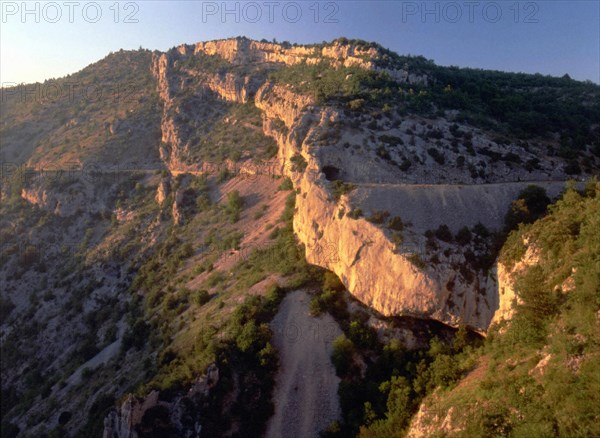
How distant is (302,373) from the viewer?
25766 mm

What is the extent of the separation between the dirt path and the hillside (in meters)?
0.70

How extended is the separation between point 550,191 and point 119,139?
58.2 meters

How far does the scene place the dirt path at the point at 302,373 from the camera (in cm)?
2398

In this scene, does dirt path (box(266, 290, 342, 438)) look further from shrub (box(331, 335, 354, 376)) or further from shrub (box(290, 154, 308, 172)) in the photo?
shrub (box(290, 154, 308, 172))

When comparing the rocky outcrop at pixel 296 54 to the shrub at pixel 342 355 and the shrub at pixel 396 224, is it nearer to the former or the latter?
the shrub at pixel 396 224

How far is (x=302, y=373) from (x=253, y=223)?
1782cm

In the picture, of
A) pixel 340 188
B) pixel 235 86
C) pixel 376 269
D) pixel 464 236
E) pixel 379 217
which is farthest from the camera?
pixel 235 86

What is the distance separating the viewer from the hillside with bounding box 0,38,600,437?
25.4m

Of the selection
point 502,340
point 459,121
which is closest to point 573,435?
point 502,340

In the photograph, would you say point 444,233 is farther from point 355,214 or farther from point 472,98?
point 472,98

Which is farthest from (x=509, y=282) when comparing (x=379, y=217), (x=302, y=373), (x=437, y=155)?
(x=437, y=155)

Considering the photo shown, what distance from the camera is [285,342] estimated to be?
27141 mm

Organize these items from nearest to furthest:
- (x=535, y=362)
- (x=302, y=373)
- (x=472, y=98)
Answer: (x=535, y=362) < (x=302, y=373) < (x=472, y=98)

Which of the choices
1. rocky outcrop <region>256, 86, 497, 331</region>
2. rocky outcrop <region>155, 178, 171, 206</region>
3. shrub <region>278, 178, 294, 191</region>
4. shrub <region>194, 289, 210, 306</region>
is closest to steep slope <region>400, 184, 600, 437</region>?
rocky outcrop <region>256, 86, 497, 331</region>
